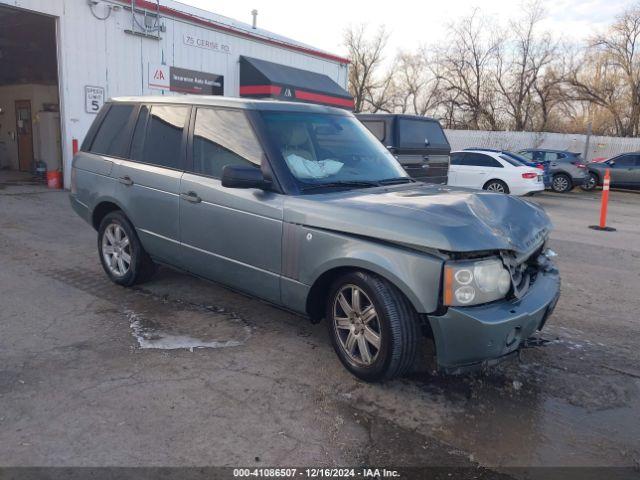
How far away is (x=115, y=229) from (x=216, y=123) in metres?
1.81

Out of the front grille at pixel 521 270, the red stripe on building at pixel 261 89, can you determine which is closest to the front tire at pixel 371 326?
the front grille at pixel 521 270

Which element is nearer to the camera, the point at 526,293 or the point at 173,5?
the point at 526,293

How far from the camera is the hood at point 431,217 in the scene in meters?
3.18

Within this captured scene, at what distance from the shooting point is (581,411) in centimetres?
346

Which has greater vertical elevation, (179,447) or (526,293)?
(526,293)

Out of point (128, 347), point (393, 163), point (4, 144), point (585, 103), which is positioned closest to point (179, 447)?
point (128, 347)

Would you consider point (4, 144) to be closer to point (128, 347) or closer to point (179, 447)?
point (128, 347)

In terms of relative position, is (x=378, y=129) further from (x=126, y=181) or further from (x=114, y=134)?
(x=126, y=181)

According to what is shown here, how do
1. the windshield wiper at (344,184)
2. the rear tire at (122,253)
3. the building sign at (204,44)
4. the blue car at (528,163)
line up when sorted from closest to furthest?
the windshield wiper at (344,184)
the rear tire at (122,253)
the building sign at (204,44)
the blue car at (528,163)

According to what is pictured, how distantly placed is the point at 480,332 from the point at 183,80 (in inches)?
560

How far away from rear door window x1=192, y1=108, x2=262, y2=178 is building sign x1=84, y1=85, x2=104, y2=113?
9829mm

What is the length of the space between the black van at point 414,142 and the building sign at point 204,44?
22.9 ft

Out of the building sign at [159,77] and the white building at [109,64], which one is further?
the building sign at [159,77]

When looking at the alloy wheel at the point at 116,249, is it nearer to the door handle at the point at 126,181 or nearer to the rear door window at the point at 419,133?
the door handle at the point at 126,181
